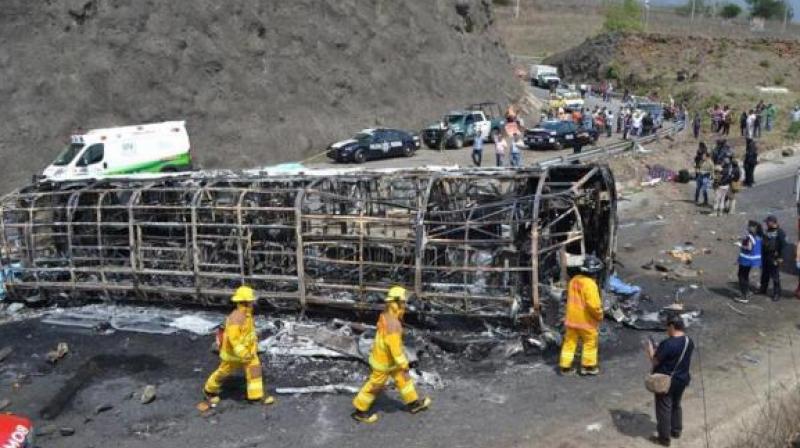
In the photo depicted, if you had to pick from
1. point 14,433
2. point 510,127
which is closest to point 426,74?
point 510,127

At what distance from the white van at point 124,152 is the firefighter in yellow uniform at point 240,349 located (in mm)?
14253

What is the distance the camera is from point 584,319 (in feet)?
30.0

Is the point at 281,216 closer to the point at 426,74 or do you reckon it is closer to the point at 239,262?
the point at 239,262

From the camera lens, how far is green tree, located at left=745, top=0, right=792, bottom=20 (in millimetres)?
105625

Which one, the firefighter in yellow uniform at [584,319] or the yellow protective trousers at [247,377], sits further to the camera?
the firefighter in yellow uniform at [584,319]

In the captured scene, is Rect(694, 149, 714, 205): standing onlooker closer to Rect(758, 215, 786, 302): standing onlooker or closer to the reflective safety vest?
Rect(758, 215, 786, 302): standing onlooker

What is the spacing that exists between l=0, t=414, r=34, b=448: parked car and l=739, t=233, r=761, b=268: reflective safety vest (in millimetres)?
11085

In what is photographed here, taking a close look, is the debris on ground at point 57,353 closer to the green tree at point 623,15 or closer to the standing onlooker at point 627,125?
the standing onlooker at point 627,125

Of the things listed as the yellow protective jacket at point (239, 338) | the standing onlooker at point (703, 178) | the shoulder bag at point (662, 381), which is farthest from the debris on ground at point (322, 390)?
the standing onlooker at point (703, 178)

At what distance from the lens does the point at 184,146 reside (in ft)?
81.3

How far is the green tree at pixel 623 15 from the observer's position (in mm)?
79044

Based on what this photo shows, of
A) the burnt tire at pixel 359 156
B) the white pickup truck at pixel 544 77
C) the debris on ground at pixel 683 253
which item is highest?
the white pickup truck at pixel 544 77

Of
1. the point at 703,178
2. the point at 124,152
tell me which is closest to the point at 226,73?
the point at 124,152

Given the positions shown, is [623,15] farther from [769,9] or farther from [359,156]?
[359,156]
